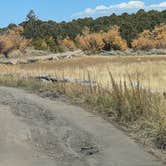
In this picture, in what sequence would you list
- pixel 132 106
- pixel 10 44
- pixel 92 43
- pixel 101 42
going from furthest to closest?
pixel 101 42
pixel 92 43
pixel 10 44
pixel 132 106

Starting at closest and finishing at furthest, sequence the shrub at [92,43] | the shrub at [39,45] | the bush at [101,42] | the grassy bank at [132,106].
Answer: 1. the grassy bank at [132,106]
2. the shrub at [39,45]
3. the shrub at [92,43]
4. the bush at [101,42]

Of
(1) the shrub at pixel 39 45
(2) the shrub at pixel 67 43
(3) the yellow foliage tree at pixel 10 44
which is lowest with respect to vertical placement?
(2) the shrub at pixel 67 43

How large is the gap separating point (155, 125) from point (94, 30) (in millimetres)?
120438

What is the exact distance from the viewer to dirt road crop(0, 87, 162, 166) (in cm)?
1091

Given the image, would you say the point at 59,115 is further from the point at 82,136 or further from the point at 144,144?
the point at 144,144

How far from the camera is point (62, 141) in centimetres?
1280

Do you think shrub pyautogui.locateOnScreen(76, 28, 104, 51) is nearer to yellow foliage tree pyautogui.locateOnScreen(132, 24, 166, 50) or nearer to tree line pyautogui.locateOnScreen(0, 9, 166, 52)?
tree line pyautogui.locateOnScreen(0, 9, 166, 52)

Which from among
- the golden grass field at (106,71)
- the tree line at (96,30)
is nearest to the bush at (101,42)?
the tree line at (96,30)

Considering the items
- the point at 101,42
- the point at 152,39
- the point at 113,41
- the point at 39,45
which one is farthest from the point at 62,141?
the point at 152,39

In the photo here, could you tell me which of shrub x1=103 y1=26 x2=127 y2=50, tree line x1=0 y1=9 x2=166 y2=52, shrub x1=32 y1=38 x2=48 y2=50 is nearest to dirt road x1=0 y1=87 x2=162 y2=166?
shrub x1=32 y1=38 x2=48 y2=50

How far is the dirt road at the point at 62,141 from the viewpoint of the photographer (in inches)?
429

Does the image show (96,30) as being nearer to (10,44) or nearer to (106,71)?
(10,44)

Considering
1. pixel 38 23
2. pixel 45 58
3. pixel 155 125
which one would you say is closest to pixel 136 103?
pixel 155 125

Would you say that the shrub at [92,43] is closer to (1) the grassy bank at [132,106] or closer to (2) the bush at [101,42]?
(2) the bush at [101,42]
